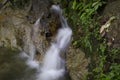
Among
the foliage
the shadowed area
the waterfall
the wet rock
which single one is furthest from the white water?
the foliage

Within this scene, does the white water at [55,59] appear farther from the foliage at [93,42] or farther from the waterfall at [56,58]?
the foliage at [93,42]

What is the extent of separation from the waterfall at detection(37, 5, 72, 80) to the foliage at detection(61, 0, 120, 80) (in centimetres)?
82

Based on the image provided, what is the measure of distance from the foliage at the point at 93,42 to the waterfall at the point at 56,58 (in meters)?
0.82

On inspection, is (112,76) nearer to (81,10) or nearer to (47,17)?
(81,10)

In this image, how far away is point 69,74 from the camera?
8.04 meters

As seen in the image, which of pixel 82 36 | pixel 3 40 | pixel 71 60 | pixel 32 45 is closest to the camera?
pixel 82 36

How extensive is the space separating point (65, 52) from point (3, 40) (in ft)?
12.0

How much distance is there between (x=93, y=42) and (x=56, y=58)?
2.74 metres

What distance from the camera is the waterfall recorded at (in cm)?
859

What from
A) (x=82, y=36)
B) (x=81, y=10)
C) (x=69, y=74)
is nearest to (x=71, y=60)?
(x=69, y=74)

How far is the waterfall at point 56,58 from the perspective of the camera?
8585 millimetres

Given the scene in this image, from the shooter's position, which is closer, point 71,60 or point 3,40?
point 71,60

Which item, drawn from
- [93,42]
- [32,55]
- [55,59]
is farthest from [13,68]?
[93,42]

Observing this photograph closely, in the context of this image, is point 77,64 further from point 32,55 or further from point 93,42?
point 32,55
